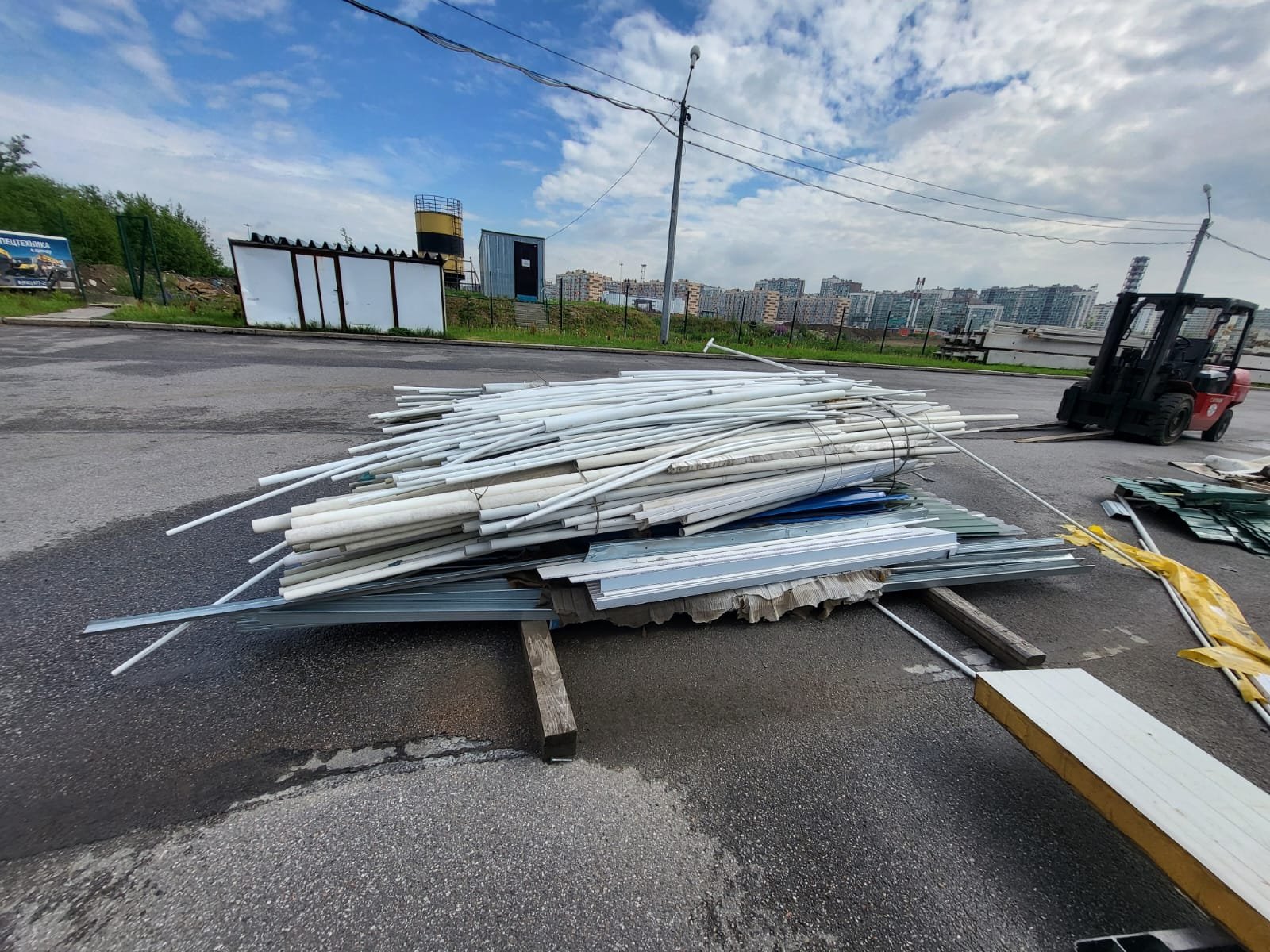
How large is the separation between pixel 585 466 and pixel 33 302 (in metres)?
23.4

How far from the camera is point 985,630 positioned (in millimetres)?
2641

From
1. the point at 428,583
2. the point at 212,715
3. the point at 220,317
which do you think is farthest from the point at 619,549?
the point at 220,317

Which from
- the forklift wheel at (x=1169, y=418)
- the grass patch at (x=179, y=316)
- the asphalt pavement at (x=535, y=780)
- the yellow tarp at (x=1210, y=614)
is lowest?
the asphalt pavement at (x=535, y=780)

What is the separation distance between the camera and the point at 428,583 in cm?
236

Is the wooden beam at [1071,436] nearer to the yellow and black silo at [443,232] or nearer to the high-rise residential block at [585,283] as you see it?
the yellow and black silo at [443,232]

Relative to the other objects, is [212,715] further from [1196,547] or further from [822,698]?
[1196,547]

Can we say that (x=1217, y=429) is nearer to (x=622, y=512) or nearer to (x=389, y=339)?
(x=622, y=512)

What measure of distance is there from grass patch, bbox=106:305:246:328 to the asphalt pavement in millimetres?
14375

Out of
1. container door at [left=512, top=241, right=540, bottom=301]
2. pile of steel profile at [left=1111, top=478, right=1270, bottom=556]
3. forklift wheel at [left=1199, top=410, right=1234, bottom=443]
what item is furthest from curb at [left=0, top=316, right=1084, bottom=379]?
container door at [left=512, top=241, right=540, bottom=301]

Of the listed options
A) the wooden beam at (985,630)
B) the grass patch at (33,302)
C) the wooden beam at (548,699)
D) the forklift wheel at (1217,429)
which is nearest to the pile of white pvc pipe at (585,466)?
the wooden beam at (548,699)

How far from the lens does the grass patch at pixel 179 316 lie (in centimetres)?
1418

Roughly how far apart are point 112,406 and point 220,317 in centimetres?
1130

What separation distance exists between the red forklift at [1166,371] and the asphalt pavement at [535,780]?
6004mm

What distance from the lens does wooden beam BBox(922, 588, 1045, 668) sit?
8.09 ft
